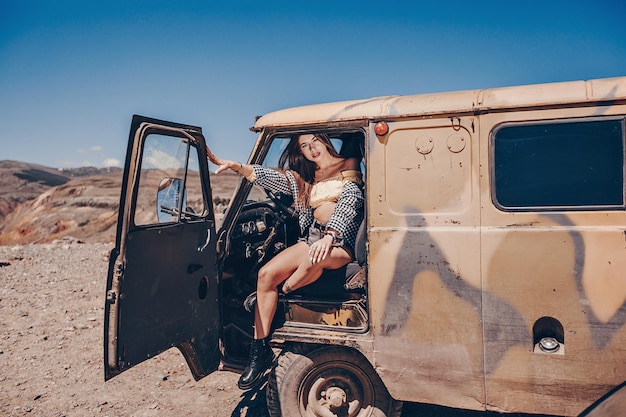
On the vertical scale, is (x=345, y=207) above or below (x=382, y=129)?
below

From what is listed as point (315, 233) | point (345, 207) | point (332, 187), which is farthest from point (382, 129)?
point (315, 233)

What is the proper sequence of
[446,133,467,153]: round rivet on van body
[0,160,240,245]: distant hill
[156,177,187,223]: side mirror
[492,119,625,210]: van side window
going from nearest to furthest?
[492,119,625,210]: van side window
[446,133,467,153]: round rivet on van body
[156,177,187,223]: side mirror
[0,160,240,245]: distant hill

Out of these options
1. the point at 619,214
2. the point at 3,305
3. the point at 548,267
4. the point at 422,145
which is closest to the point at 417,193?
the point at 422,145

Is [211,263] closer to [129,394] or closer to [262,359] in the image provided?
[262,359]

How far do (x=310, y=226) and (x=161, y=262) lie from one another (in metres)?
1.23

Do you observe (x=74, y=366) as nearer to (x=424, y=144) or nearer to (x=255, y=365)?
(x=255, y=365)

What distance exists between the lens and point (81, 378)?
493cm

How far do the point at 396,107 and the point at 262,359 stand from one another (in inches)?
77.9

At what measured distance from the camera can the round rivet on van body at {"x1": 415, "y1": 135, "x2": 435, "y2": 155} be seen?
10.2ft

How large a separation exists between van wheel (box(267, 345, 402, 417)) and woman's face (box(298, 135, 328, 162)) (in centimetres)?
147

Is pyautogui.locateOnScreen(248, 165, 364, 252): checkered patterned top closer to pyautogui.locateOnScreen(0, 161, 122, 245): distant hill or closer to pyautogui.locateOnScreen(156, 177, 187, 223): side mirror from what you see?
pyautogui.locateOnScreen(156, 177, 187, 223): side mirror

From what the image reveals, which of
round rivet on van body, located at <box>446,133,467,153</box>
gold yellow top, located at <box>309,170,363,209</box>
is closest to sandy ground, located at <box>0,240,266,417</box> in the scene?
gold yellow top, located at <box>309,170,363,209</box>

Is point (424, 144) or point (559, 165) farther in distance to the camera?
point (424, 144)

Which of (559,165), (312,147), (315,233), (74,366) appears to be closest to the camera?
(559,165)
